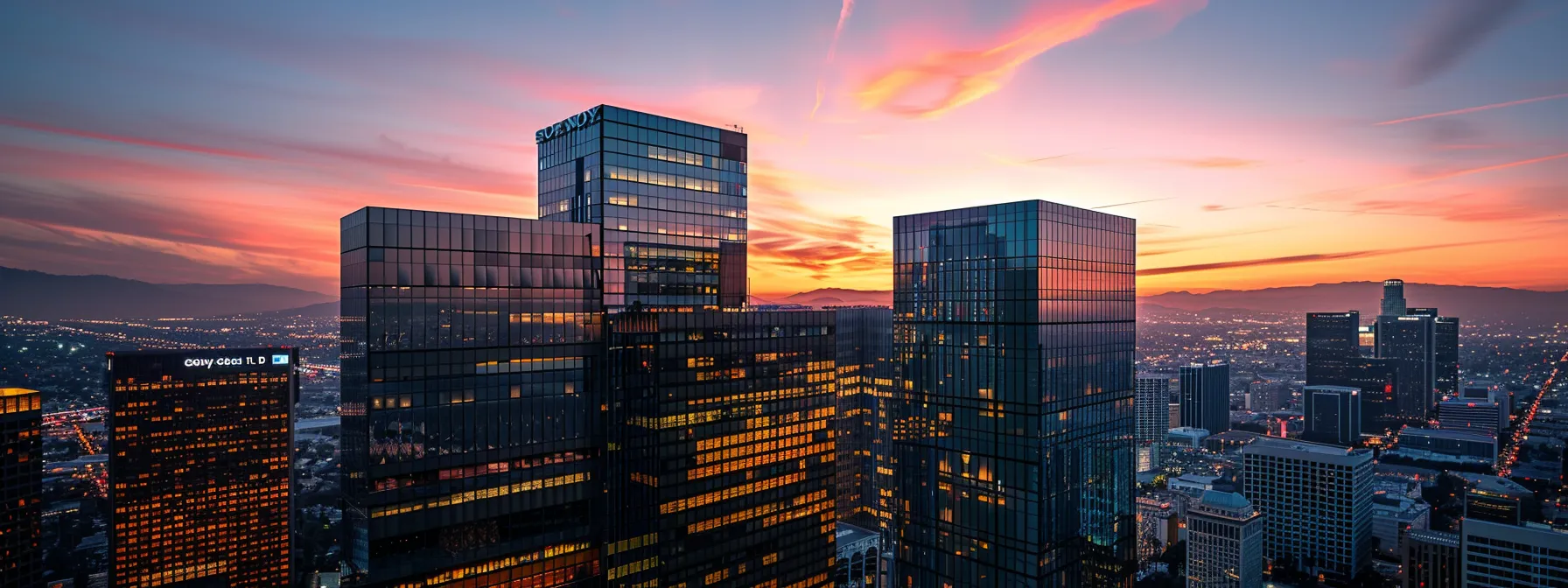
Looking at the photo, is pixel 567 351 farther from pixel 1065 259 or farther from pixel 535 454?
pixel 1065 259

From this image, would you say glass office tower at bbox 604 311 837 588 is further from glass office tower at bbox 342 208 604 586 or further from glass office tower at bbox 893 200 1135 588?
glass office tower at bbox 893 200 1135 588

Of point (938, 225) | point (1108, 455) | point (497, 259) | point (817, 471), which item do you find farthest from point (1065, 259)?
point (497, 259)

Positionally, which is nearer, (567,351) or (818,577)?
(567,351)

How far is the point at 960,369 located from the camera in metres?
96.8

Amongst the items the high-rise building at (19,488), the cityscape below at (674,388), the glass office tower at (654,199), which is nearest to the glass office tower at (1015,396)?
the cityscape below at (674,388)

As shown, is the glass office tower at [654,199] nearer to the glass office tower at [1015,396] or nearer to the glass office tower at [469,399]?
the glass office tower at [469,399]

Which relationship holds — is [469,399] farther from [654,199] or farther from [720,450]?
[654,199]

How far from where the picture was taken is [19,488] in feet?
504

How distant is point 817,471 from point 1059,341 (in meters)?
57.6

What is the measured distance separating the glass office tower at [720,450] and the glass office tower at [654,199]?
28.1 feet

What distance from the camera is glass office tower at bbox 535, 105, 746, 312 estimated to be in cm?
11212

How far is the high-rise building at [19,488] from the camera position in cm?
15188

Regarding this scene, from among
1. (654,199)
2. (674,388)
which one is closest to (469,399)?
(674,388)

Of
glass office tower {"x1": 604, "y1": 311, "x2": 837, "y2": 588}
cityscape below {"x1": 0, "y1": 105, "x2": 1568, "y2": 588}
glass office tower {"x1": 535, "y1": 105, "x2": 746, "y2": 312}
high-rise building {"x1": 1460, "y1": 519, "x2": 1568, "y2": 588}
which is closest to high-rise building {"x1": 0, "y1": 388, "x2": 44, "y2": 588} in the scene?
cityscape below {"x1": 0, "y1": 105, "x2": 1568, "y2": 588}
